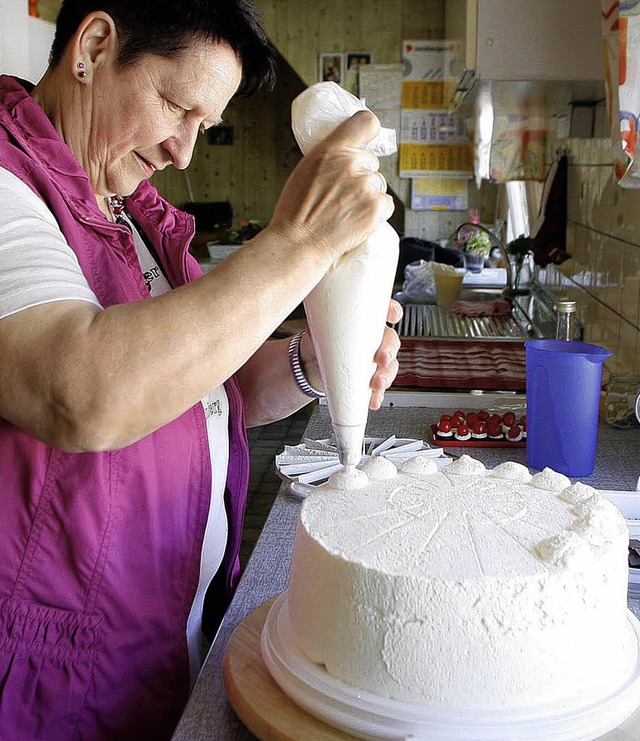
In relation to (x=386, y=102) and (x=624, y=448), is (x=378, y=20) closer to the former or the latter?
(x=386, y=102)

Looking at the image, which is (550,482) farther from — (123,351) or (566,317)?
(566,317)

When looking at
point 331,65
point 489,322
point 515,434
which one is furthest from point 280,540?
point 331,65

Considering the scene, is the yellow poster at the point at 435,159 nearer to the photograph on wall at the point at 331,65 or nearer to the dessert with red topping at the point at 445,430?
the photograph on wall at the point at 331,65

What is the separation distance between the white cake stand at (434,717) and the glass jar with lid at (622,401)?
1.18 metres

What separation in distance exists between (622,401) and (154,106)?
1.35m

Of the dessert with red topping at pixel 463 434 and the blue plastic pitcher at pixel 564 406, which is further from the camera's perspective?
Result: the dessert with red topping at pixel 463 434

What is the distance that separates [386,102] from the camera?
6.12 metres

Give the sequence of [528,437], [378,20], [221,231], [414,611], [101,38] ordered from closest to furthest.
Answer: [414,611] < [101,38] < [528,437] < [378,20] < [221,231]

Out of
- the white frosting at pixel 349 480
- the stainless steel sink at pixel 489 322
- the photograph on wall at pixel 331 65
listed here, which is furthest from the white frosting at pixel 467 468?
the photograph on wall at pixel 331 65

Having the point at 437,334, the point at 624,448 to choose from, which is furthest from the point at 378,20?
the point at 624,448

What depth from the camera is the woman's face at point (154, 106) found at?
1.09m

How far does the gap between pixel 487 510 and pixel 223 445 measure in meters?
0.49

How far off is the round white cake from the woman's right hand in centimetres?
30

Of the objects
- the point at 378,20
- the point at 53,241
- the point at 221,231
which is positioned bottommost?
the point at 221,231
